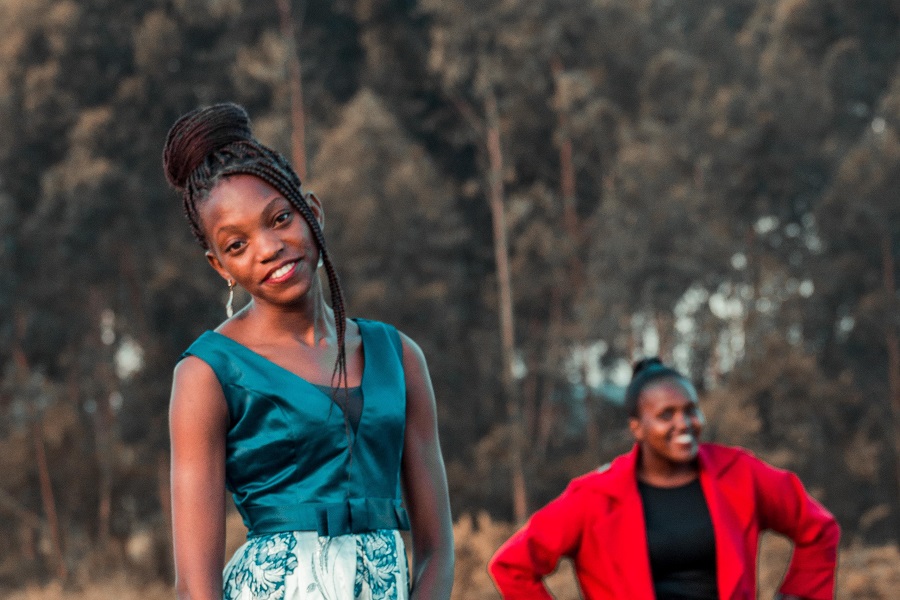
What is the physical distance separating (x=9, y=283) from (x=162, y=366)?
127 inches

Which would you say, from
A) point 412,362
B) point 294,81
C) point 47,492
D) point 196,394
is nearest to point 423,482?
point 412,362

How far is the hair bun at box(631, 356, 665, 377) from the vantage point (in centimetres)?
501

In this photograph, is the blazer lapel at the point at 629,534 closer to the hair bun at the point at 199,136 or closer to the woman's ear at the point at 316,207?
the woman's ear at the point at 316,207

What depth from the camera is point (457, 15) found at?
26266 mm

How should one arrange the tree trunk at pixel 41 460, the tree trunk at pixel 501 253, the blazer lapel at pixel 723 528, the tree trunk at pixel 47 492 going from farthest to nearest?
the tree trunk at pixel 501 253
the tree trunk at pixel 41 460
the tree trunk at pixel 47 492
the blazer lapel at pixel 723 528

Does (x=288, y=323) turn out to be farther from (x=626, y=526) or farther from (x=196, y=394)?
(x=626, y=526)

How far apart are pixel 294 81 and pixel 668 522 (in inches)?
904

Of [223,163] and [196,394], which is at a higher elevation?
[223,163]

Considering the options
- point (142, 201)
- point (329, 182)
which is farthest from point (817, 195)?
point (142, 201)

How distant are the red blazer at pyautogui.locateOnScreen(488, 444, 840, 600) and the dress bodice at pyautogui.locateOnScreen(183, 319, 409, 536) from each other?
2554 mm

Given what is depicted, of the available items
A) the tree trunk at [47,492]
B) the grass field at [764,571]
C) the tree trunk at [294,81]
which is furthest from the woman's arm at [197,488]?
the tree trunk at [294,81]

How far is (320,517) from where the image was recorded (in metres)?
2.08

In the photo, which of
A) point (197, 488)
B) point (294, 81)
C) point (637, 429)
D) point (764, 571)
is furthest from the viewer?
point (294, 81)

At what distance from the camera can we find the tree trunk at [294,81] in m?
26.0
